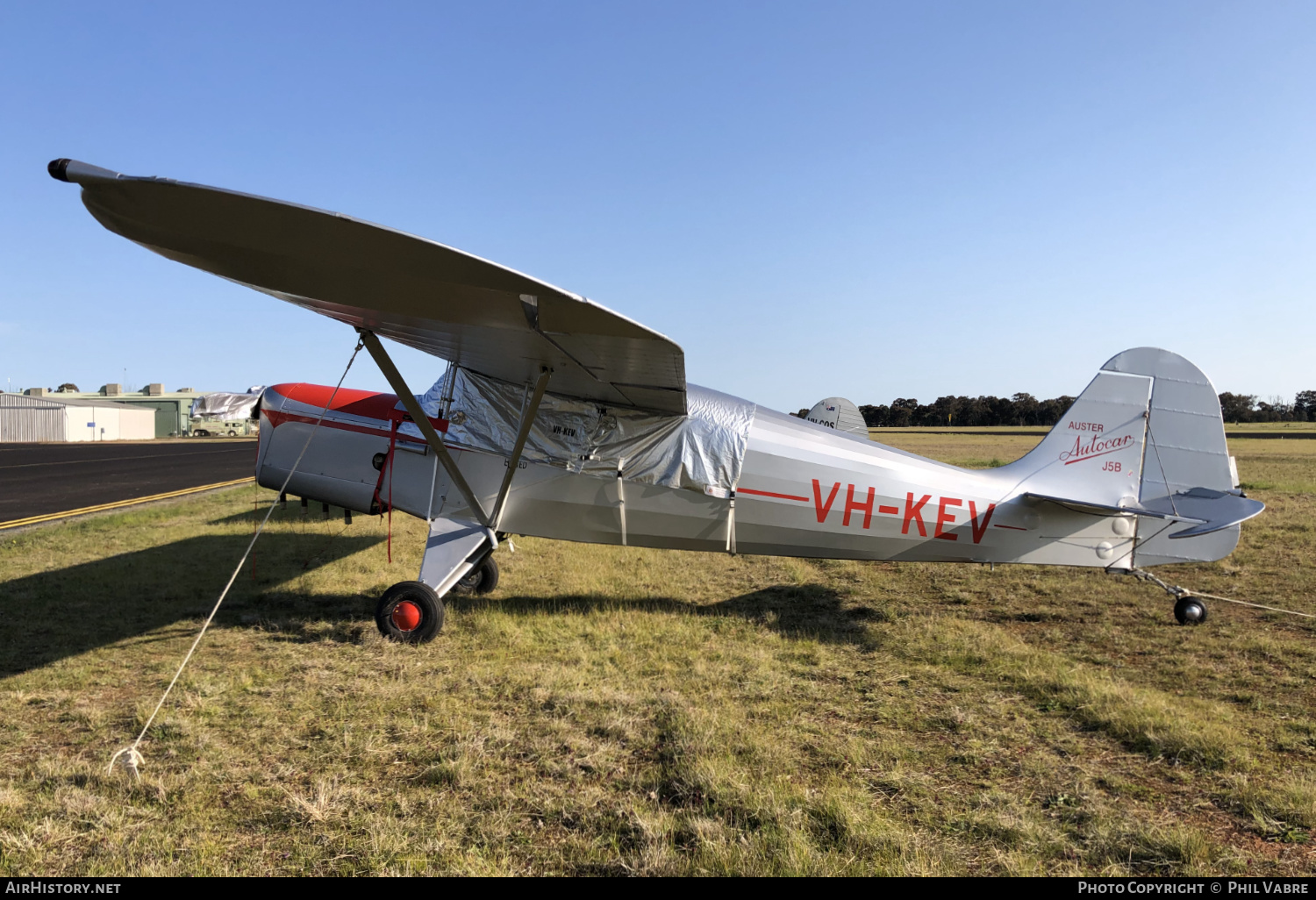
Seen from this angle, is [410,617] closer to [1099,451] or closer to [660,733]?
[660,733]

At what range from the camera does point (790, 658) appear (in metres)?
5.30

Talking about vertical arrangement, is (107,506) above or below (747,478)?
below

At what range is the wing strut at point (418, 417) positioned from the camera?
5.17 meters

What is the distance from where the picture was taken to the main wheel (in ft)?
18.7

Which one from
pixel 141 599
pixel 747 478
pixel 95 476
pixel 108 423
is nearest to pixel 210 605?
pixel 141 599

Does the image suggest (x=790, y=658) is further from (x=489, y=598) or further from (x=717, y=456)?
(x=489, y=598)

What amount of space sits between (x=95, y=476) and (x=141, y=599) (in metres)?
17.7

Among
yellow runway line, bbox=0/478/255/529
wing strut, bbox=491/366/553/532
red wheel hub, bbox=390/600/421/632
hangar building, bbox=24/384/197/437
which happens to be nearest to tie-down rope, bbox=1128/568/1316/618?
wing strut, bbox=491/366/553/532

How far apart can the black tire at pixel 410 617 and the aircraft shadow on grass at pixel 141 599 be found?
1.11 meters

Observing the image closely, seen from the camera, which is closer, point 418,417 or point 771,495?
point 418,417

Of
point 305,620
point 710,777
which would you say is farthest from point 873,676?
point 305,620

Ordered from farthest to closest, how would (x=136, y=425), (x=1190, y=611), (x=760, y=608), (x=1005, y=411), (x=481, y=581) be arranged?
(x=1005, y=411), (x=136, y=425), (x=481, y=581), (x=760, y=608), (x=1190, y=611)

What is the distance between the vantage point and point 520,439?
5.82 meters

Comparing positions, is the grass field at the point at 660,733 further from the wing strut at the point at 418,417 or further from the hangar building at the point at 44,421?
the hangar building at the point at 44,421
